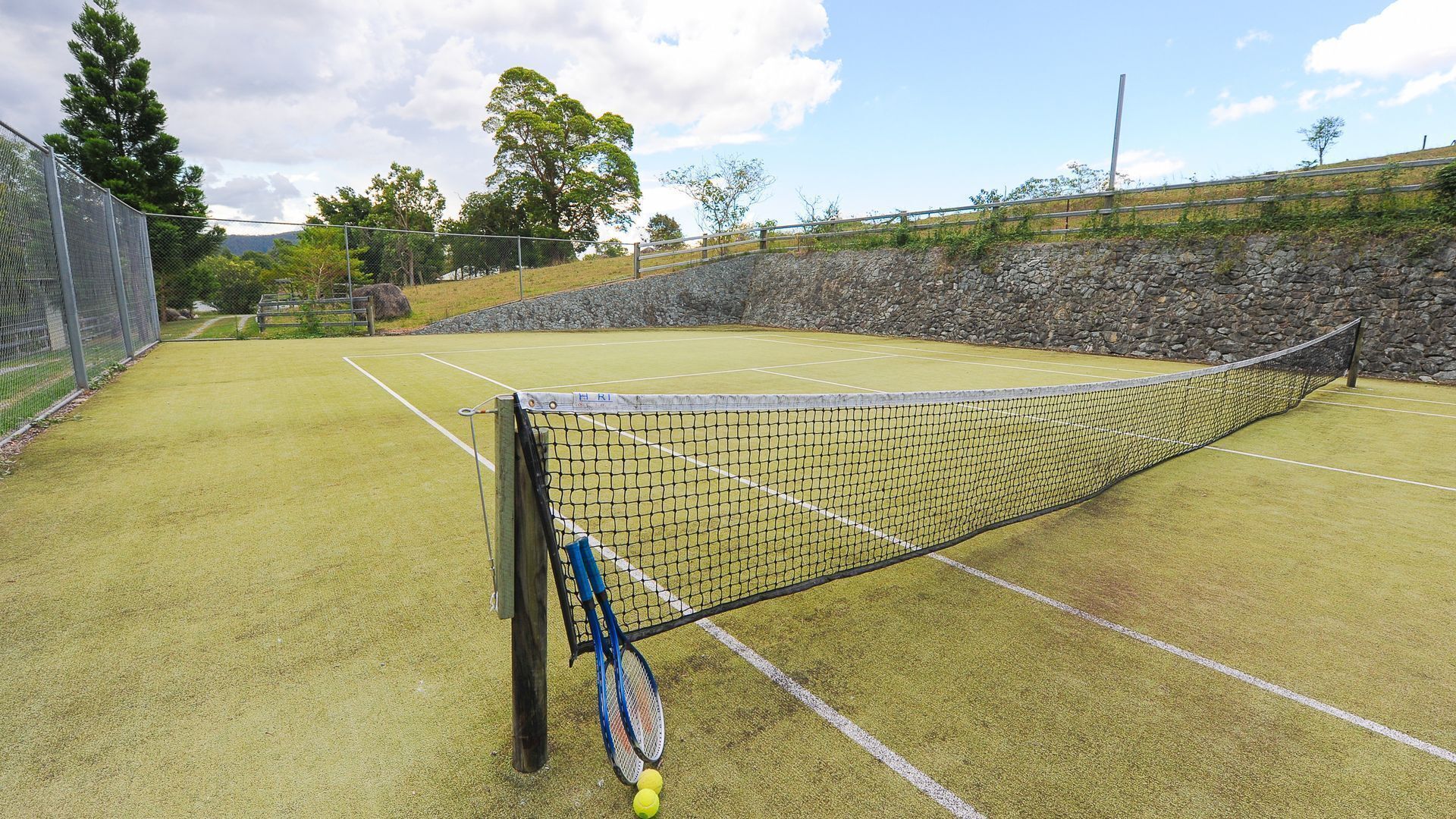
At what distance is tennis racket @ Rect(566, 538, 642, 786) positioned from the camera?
225 centimetres

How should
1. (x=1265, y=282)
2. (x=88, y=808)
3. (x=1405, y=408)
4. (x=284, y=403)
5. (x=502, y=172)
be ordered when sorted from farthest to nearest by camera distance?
(x=502, y=172) < (x=1265, y=282) < (x=1405, y=408) < (x=284, y=403) < (x=88, y=808)

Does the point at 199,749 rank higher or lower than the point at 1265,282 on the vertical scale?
lower

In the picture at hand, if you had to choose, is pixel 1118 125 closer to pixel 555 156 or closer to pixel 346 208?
pixel 555 156

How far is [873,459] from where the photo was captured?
638cm

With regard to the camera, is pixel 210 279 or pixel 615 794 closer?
pixel 615 794

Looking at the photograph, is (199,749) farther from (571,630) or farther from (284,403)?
(284,403)

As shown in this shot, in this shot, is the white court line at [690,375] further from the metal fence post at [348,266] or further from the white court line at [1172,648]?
the metal fence post at [348,266]

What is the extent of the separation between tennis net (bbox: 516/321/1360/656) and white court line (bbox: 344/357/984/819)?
0.03 m

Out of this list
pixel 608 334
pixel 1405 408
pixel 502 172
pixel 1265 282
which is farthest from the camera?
pixel 502 172

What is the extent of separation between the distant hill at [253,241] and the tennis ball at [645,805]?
23.1 meters

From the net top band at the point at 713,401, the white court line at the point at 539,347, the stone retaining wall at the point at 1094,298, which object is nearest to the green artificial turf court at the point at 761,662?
the net top band at the point at 713,401

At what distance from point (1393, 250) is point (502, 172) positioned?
42.4 m

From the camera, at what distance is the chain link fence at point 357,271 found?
19922 mm

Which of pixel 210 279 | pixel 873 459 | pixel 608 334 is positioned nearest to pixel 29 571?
pixel 873 459
